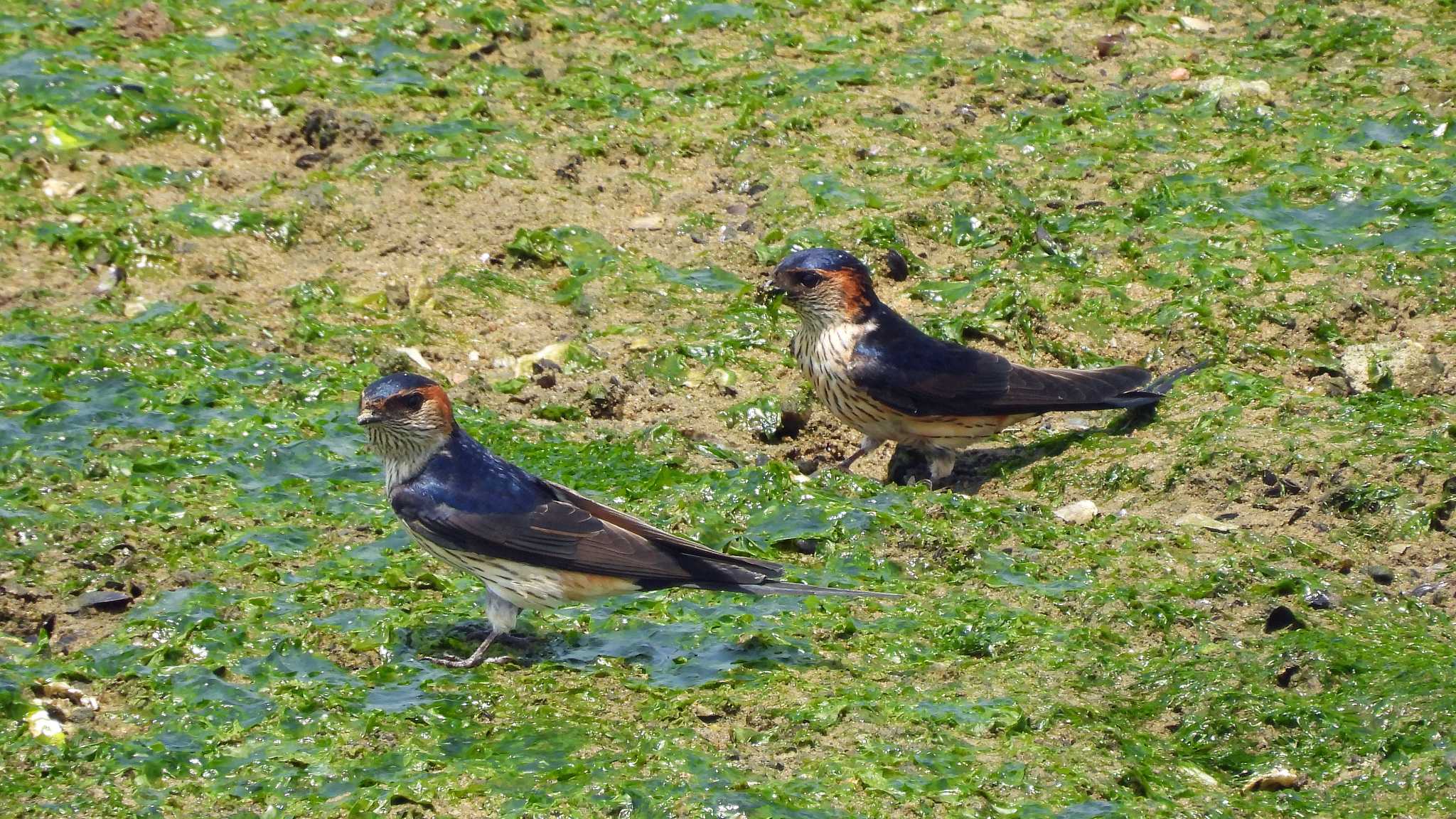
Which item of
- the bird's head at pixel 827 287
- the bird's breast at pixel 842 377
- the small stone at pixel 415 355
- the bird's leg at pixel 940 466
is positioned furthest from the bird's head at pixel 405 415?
the bird's leg at pixel 940 466

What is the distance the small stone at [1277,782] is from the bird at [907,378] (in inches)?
114

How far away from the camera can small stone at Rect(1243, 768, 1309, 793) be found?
5.21 meters

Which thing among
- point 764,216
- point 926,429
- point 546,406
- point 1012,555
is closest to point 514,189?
point 764,216

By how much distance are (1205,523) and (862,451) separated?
201 cm

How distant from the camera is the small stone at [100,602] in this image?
20.2 ft

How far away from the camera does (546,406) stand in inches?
319

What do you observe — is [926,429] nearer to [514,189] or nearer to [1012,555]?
[1012,555]

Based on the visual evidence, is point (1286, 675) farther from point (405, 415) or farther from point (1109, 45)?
point (1109, 45)

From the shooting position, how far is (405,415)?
6.26m

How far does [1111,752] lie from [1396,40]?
7205 millimetres

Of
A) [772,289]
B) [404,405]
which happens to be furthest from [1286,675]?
[772,289]

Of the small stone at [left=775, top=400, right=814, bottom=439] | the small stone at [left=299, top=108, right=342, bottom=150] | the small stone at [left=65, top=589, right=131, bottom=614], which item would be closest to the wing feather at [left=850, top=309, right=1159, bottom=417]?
the small stone at [left=775, top=400, right=814, bottom=439]

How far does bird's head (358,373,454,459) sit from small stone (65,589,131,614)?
3.45ft

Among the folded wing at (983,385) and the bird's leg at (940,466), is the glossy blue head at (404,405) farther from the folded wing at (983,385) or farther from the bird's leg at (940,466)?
the bird's leg at (940,466)
